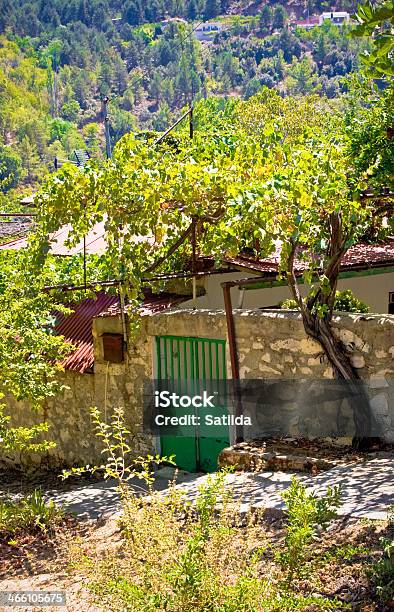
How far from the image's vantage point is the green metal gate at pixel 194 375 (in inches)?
428

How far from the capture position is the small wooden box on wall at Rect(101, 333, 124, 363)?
38.2 ft

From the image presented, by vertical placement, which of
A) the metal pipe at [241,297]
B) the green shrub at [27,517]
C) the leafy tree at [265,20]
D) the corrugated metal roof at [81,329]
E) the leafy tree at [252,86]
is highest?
the leafy tree at [265,20]

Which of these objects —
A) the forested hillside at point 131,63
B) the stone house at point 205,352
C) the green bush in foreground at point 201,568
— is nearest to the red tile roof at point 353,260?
the stone house at point 205,352

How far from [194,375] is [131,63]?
155m

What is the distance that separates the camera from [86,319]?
12.9 meters

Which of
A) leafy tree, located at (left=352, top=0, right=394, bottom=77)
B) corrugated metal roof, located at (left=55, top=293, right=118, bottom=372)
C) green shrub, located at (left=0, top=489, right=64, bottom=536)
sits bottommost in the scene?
green shrub, located at (left=0, top=489, right=64, bottom=536)

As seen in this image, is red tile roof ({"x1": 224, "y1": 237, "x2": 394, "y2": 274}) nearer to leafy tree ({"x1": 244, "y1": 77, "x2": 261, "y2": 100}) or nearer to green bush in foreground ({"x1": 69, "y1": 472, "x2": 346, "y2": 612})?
green bush in foreground ({"x1": 69, "y1": 472, "x2": 346, "y2": 612})

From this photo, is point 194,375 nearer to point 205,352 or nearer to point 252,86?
point 205,352

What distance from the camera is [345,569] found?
6.09 meters

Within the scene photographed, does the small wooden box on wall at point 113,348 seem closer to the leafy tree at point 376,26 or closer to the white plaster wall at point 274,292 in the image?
the white plaster wall at point 274,292

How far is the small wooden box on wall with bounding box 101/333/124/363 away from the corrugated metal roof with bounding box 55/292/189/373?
0.30 m

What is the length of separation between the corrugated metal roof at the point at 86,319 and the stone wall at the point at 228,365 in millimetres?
190

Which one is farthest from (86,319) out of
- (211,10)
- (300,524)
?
(211,10)

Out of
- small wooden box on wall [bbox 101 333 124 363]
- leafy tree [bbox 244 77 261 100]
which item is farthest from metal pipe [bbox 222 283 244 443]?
leafy tree [bbox 244 77 261 100]
